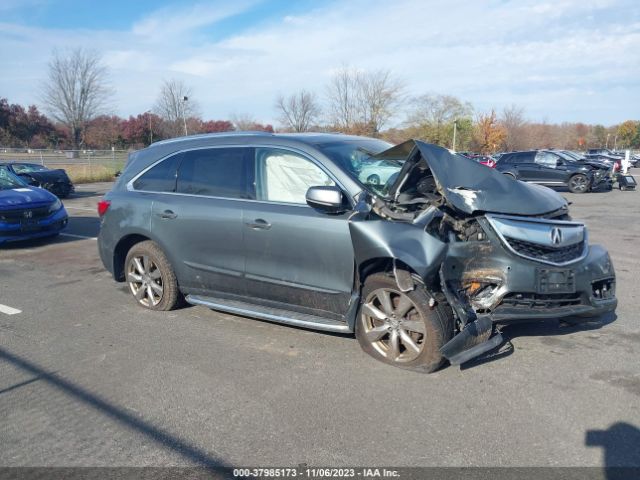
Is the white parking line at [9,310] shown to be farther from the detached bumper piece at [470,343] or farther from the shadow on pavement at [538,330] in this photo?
the shadow on pavement at [538,330]

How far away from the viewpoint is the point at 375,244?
3.79 metres

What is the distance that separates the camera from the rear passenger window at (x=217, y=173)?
475 cm

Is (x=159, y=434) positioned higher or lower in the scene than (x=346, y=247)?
lower

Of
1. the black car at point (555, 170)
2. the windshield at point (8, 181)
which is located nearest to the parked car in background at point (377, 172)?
the windshield at point (8, 181)

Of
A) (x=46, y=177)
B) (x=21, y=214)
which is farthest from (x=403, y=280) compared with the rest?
(x=46, y=177)

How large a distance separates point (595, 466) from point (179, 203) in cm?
409

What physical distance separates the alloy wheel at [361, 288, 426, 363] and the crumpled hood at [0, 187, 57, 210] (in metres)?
7.89

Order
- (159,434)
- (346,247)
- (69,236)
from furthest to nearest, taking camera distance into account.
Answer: (69,236) → (346,247) → (159,434)

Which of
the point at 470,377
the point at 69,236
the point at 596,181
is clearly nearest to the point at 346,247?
the point at 470,377

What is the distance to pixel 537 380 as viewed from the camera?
3723 mm

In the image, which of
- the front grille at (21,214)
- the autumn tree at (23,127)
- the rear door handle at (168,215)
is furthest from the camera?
the autumn tree at (23,127)

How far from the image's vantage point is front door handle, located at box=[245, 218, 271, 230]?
14.5 ft

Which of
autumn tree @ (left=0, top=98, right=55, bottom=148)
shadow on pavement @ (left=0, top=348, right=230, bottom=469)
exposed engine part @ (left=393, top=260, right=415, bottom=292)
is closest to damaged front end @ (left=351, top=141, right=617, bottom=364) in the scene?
exposed engine part @ (left=393, top=260, right=415, bottom=292)

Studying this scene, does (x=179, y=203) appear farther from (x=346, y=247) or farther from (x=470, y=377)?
(x=470, y=377)
